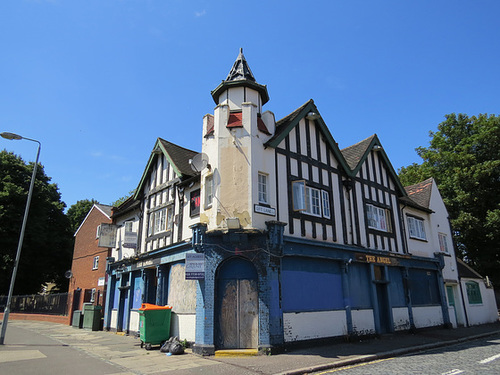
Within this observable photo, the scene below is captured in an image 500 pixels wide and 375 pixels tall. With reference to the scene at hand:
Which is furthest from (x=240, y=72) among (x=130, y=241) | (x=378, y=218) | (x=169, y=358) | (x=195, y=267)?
(x=169, y=358)

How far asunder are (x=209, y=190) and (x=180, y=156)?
4.37 meters

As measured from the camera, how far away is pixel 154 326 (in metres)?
12.5

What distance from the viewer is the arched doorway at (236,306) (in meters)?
10.8

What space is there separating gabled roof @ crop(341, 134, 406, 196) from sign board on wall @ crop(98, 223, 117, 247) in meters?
14.3

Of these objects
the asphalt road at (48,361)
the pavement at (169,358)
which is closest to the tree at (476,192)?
the pavement at (169,358)

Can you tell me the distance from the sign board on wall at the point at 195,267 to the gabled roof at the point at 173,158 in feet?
13.4

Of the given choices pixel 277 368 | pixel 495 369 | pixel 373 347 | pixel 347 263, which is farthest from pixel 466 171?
pixel 277 368

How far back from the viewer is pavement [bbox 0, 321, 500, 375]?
877 centimetres

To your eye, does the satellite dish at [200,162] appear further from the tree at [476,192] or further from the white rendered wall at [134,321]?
the tree at [476,192]

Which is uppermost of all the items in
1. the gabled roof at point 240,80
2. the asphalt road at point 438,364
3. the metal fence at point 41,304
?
the gabled roof at point 240,80

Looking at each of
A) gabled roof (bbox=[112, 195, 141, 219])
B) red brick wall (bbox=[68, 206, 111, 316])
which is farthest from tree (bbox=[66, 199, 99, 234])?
gabled roof (bbox=[112, 195, 141, 219])

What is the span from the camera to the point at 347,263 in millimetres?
14031

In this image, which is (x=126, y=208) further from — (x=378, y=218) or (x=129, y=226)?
(x=378, y=218)

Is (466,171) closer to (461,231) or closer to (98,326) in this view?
(461,231)
